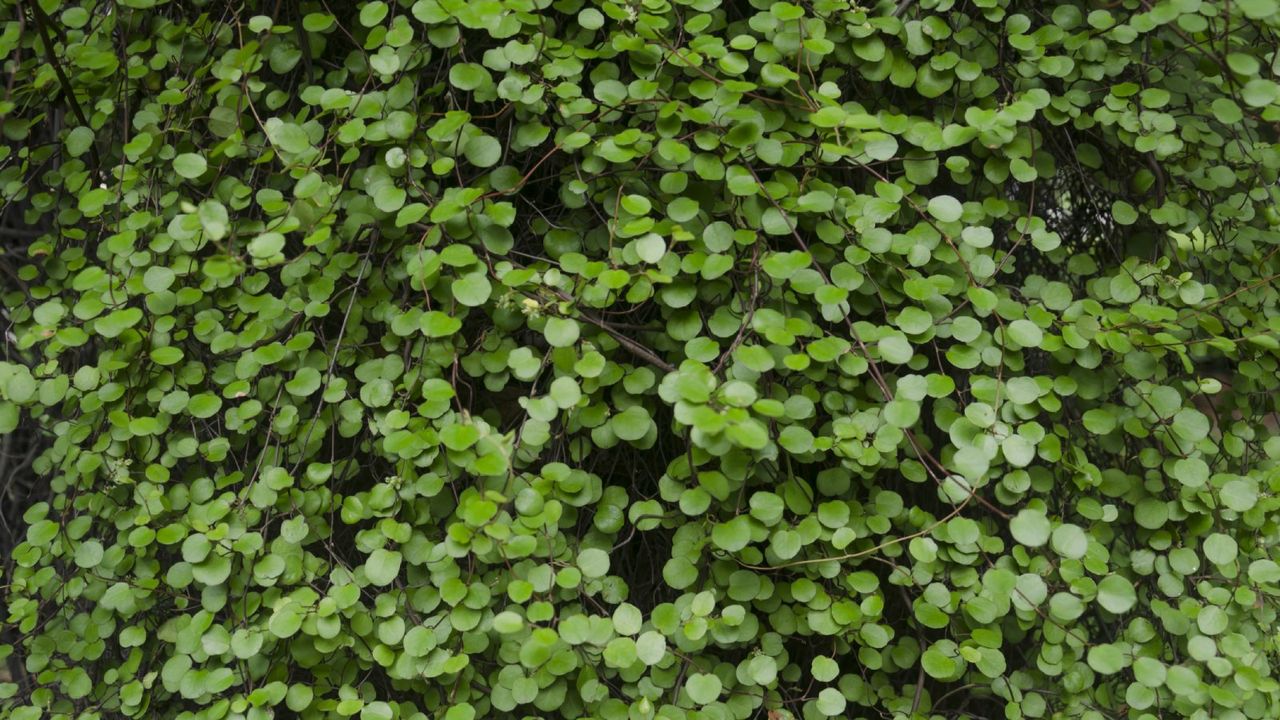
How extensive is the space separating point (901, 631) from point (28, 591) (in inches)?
53.3

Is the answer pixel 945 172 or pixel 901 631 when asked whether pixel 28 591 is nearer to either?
pixel 901 631

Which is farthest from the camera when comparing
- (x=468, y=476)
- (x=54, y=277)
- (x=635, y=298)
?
(x=54, y=277)

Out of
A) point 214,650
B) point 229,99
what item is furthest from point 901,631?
point 229,99

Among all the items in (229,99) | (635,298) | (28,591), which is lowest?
(28,591)

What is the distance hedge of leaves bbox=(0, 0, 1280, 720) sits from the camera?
116 cm

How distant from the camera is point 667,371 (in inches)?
48.4

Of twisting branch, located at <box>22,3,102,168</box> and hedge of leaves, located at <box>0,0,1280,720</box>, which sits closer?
hedge of leaves, located at <box>0,0,1280,720</box>

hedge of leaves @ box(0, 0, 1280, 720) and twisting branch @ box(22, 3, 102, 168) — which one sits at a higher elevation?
twisting branch @ box(22, 3, 102, 168)

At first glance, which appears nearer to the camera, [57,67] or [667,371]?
[667,371]

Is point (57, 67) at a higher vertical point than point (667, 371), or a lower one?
higher

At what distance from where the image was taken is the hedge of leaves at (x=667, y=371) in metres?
1.16

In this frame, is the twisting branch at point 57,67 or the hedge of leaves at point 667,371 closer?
the hedge of leaves at point 667,371

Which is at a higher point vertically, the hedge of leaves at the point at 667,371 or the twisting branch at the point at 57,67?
the twisting branch at the point at 57,67

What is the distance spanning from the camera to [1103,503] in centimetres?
137
